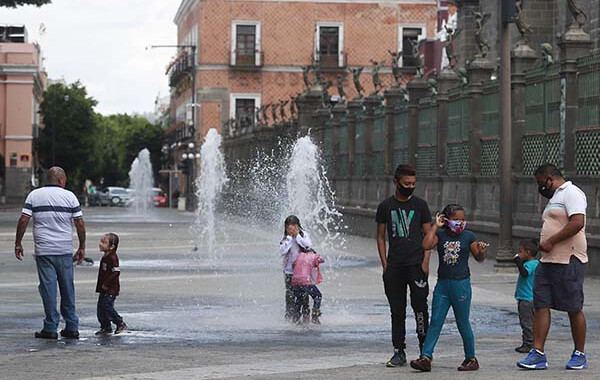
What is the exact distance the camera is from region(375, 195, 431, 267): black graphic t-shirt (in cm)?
1229

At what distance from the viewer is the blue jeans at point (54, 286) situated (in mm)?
14539

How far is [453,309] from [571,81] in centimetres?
1329

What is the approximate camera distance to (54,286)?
14.6m

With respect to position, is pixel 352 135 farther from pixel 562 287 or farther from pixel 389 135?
pixel 562 287

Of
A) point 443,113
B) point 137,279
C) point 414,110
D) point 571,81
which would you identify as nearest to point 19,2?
point 414,110

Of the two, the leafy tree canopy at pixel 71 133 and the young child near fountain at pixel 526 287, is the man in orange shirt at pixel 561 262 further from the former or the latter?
the leafy tree canopy at pixel 71 133

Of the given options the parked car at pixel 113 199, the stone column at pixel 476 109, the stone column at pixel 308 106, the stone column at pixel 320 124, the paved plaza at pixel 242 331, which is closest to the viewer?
the paved plaza at pixel 242 331

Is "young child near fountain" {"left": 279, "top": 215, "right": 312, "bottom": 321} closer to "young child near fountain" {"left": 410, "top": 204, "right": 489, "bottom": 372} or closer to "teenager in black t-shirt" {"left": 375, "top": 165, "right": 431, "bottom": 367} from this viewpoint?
"teenager in black t-shirt" {"left": 375, "top": 165, "right": 431, "bottom": 367}

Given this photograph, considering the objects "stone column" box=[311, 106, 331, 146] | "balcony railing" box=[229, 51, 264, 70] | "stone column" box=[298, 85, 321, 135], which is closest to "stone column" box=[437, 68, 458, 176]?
"stone column" box=[311, 106, 331, 146]

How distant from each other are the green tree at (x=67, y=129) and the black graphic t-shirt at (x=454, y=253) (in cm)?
10076

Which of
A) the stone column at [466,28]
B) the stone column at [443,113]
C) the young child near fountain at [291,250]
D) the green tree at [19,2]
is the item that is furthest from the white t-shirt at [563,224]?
the green tree at [19,2]

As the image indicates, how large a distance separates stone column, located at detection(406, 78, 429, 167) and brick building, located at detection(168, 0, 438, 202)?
47.4 m

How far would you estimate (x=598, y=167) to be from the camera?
23.4 meters

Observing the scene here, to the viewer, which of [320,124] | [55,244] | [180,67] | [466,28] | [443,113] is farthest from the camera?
[180,67]
